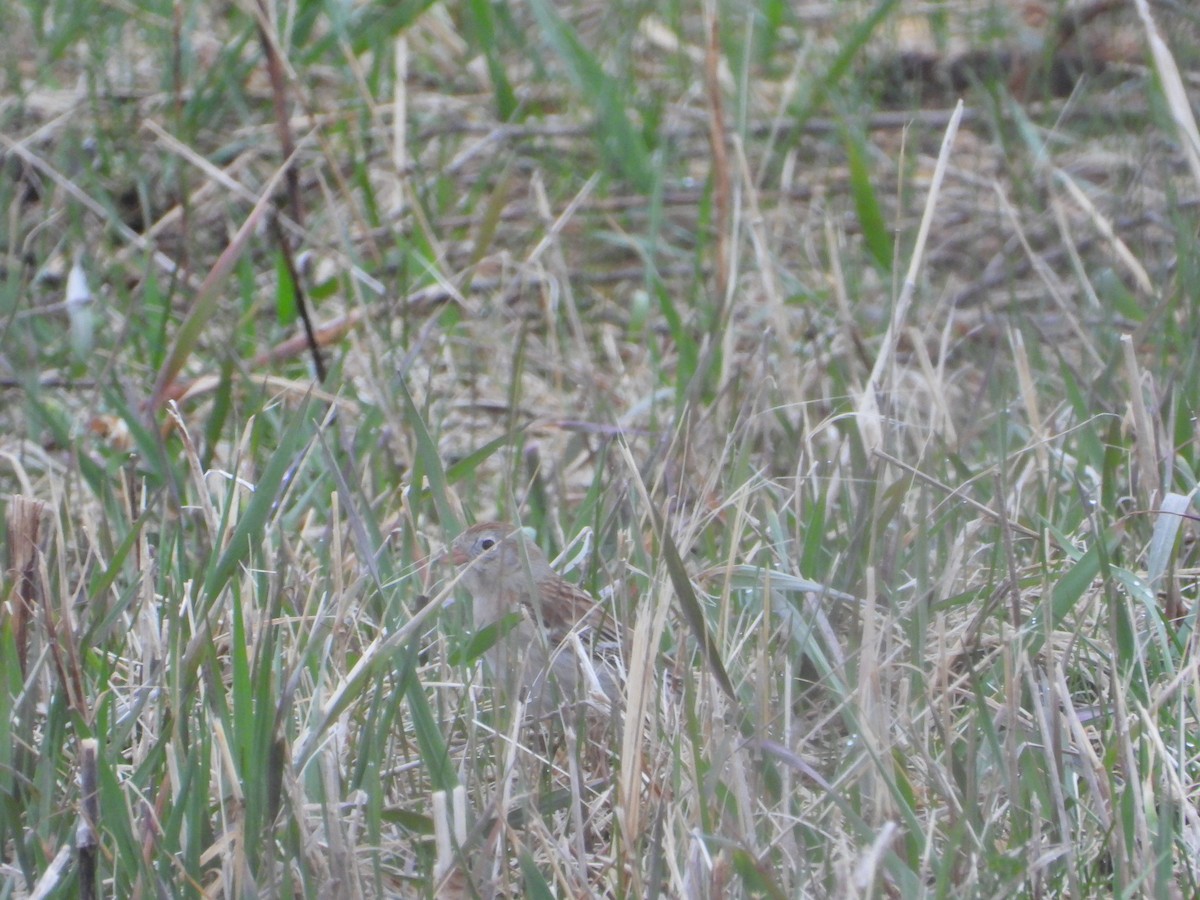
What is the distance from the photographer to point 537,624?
2062 millimetres

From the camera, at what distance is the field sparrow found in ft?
6.91

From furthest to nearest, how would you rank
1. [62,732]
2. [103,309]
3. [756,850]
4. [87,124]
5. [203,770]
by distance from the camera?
[87,124]
[103,309]
[62,732]
[203,770]
[756,850]

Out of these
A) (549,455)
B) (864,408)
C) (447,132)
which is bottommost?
(549,455)

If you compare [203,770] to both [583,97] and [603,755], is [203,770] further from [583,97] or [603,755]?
[583,97]

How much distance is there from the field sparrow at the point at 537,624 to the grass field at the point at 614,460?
2.6 inches

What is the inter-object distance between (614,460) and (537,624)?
1.19 m

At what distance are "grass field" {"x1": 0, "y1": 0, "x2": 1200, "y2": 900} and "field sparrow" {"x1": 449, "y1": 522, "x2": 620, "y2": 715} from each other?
0.21 ft

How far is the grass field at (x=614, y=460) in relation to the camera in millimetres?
1902

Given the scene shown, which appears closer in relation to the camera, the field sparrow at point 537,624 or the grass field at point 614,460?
the grass field at point 614,460

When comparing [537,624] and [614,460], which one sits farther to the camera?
[614,460]

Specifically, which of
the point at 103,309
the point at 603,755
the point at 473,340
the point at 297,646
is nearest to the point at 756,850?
the point at 603,755

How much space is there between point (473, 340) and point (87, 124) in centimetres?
170

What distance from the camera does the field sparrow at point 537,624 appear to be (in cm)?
211

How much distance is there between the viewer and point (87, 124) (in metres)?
5.41
